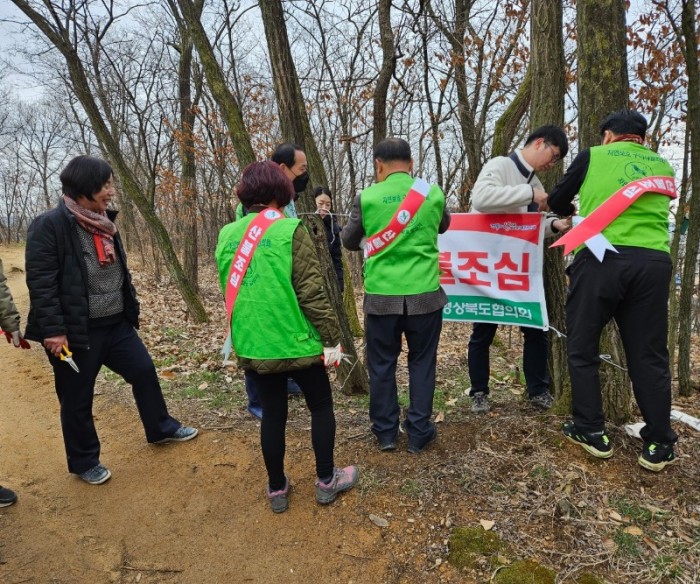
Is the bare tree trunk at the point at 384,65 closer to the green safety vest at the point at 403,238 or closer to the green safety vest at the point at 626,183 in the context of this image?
the green safety vest at the point at 403,238

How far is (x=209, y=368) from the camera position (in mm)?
5902

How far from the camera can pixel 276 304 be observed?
2473 mm

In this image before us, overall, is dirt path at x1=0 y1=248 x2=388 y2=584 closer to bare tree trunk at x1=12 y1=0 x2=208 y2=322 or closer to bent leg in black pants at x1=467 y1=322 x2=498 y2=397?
bent leg in black pants at x1=467 y1=322 x2=498 y2=397

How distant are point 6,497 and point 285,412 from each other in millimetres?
2212

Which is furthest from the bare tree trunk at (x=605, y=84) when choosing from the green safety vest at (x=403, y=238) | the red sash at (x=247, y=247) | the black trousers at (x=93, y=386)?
the black trousers at (x=93, y=386)

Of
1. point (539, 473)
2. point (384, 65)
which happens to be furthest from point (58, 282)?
point (384, 65)

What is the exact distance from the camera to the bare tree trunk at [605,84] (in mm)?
3031

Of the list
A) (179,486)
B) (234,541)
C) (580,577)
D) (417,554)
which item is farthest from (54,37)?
(580,577)

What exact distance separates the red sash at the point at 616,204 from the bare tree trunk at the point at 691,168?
383 centimetres

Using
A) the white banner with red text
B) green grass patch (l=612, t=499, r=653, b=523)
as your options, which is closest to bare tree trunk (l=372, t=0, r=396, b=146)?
the white banner with red text

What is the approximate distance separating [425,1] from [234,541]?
25.9ft

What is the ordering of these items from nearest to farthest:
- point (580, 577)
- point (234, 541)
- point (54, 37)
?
point (580, 577) < point (234, 541) < point (54, 37)

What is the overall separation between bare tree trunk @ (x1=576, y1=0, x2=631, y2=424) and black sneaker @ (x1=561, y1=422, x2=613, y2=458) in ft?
1.32

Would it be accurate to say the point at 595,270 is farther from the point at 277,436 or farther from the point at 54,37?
the point at 54,37
